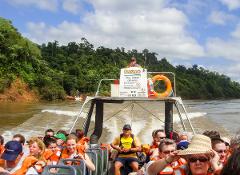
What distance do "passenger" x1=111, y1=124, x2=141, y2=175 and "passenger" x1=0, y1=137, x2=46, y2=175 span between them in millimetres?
2351

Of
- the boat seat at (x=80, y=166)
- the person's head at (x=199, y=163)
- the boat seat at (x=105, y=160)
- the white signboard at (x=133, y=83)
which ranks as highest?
the white signboard at (x=133, y=83)

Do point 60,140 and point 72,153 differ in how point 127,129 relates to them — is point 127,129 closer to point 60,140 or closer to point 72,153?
point 60,140

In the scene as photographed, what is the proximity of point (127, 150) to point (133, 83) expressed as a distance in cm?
220

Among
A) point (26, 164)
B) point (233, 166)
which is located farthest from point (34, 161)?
point (233, 166)

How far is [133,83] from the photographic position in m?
9.69

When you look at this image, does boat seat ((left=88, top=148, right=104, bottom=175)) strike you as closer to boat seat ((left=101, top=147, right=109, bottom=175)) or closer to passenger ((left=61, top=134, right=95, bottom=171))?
boat seat ((left=101, top=147, right=109, bottom=175))

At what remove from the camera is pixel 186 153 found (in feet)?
9.93

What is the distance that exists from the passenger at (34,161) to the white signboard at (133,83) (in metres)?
4.13

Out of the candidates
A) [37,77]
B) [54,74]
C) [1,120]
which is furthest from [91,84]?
[1,120]

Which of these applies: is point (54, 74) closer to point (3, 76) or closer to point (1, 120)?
point (3, 76)

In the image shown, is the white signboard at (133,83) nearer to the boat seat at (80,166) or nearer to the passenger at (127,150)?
the passenger at (127,150)

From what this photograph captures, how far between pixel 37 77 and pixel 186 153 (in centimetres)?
5782

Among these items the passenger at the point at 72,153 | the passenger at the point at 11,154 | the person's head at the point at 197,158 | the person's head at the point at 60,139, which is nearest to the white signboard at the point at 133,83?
the person's head at the point at 60,139

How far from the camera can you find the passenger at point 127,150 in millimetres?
7859
